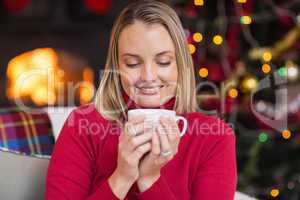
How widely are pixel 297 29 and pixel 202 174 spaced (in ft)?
5.67

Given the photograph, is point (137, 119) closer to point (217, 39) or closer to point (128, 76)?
point (128, 76)

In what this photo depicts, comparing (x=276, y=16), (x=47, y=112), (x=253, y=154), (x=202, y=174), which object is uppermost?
(x=276, y=16)

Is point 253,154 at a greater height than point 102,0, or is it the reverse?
point 102,0

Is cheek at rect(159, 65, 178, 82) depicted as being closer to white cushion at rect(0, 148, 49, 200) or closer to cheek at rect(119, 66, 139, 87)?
cheek at rect(119, 66, 139, 87)

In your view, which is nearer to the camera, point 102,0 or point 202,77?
point 202,77

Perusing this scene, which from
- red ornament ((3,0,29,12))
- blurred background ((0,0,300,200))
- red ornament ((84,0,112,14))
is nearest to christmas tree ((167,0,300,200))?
blurred background ((0,0,300,200))

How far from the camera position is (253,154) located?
2764 mm

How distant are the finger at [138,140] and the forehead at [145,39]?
21 centimetres

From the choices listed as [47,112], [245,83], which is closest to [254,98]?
[245,83]

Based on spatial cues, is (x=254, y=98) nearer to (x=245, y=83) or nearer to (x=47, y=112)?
(x=245, y=83)

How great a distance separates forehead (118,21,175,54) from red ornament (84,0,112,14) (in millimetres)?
2895

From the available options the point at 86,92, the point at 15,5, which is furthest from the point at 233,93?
the point at 15,5

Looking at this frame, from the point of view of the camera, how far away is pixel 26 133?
166cm

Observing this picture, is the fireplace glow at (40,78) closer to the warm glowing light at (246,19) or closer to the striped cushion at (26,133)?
the warm glowing light at (246,19)
